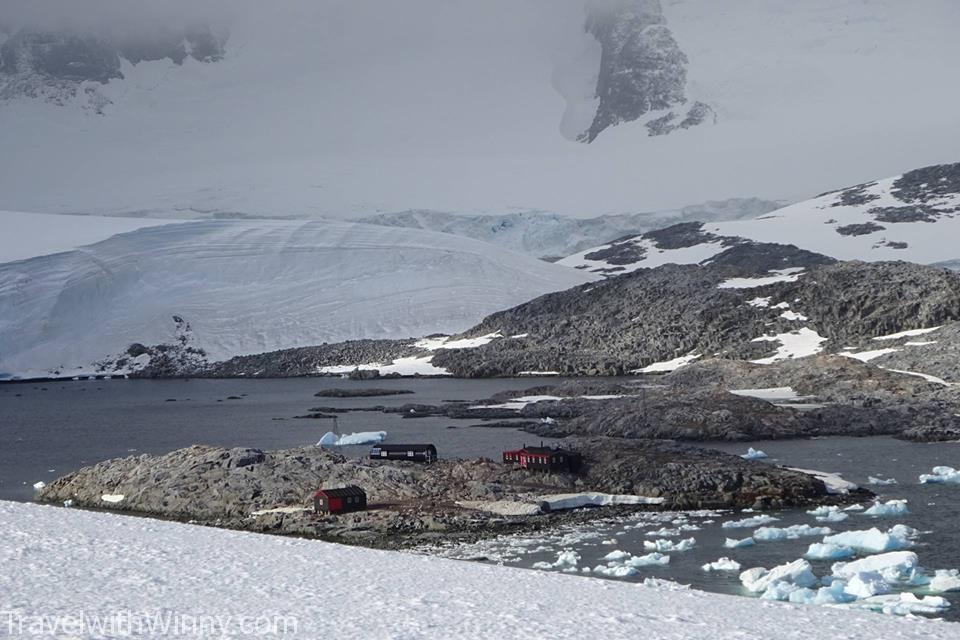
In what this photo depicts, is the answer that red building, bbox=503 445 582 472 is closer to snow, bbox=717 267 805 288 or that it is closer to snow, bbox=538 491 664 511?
snow, bbox=538 491 664 511

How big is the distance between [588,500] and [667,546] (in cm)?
598

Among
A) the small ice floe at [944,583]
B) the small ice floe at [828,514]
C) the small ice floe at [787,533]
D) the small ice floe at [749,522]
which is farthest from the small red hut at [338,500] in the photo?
the small ice floe at [944,583]

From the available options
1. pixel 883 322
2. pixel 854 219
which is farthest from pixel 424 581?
pixel 854 219

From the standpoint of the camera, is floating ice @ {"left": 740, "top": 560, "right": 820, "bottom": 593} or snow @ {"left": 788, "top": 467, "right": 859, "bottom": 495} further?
snow @ {"left": 788, "top": 467, "right": 859, "bottom": 495}

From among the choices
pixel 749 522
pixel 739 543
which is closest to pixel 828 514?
pixel 749 522

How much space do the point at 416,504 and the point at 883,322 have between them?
172 feet

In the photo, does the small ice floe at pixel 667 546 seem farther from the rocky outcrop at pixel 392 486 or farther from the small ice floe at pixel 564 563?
the rocky outcrop at pixel 392 486

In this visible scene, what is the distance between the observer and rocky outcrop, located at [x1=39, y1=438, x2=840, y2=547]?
94.2 feet

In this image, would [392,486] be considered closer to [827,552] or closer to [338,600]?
[827,552]

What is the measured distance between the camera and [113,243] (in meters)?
103

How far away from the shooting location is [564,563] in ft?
75.9

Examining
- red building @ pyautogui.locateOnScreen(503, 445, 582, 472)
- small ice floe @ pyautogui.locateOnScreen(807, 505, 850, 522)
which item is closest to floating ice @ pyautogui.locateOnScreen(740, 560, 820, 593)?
small ice floe @ pyautogui.locateOnScreen(807, 505, 850, 522)

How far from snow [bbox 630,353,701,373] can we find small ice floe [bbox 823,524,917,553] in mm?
53631

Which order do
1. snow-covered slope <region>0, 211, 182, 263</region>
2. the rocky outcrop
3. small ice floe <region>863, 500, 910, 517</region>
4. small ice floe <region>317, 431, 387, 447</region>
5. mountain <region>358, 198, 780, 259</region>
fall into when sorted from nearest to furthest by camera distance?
small ice floe <region>863, 500, 910, 517</region>
the rocky outcrop
small ice floe <region>317, 431, 387, 447</region>
snow-covered slope <region>0, 211, 182, 263</region>
mountain <region>358, 198, 780, 259</region>
